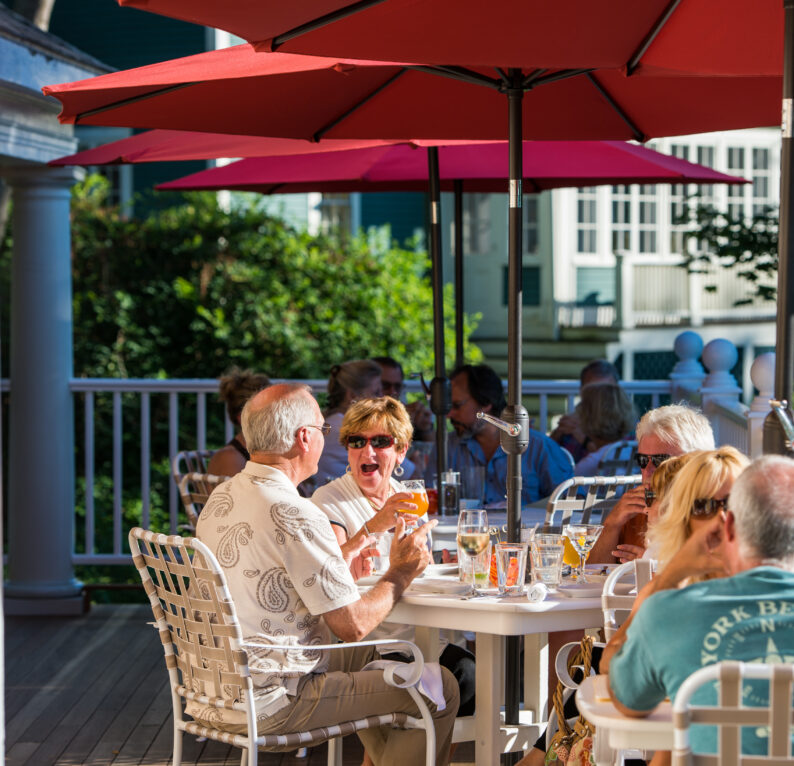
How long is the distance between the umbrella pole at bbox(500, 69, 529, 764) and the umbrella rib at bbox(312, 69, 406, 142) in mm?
935

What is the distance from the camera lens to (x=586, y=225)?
16703 mm

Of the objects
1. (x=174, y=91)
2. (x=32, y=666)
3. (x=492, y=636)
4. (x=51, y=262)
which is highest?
(x=174, y=91)

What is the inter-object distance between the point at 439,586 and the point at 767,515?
1373 mm

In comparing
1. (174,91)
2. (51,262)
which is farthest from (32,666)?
(174,91)

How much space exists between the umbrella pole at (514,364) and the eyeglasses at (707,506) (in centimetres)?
95

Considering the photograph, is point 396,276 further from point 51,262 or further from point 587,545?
point 587,545

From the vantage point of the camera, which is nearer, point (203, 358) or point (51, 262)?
point (51, 262)

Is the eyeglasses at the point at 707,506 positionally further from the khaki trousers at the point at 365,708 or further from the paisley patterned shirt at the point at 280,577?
the khaki trousers at the point at 365,708

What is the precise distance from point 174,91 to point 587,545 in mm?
2053

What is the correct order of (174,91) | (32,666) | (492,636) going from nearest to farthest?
(492,636)
(174,91)
(32,666)

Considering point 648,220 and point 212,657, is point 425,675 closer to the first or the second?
point 212,657

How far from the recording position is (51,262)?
21.2ft

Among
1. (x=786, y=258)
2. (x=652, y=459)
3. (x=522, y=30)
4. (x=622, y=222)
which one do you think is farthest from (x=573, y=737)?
(x=622, y=222)

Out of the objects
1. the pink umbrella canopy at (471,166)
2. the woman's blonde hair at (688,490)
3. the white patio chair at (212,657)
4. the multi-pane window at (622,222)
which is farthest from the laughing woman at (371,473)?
the multi-pane window at (622,222)
